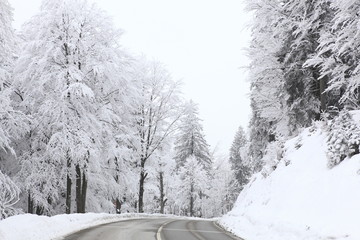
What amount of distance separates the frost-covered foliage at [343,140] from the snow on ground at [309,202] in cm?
29

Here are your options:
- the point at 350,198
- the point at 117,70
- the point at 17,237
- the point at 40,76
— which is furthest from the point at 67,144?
the point at 350,198

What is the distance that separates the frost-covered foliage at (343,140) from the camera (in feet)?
41.4

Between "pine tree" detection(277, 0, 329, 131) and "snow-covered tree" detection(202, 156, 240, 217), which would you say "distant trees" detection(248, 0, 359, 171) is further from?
"snow-covered tree" detection(202, 156, 240, 217)

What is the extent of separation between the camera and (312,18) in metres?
19.7

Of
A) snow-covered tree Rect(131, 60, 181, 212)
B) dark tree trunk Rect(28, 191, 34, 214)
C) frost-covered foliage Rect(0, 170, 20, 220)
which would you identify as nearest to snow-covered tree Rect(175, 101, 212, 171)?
snow-covered tree Rect(131, 60, 181, 212)

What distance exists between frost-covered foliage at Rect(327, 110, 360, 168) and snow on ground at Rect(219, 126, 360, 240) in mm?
288

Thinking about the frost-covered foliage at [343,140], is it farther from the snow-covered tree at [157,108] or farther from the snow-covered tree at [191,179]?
the snow-covered tree at [191,179]

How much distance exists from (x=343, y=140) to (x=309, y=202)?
98.0 inches

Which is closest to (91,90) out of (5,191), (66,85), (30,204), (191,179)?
(66,85)

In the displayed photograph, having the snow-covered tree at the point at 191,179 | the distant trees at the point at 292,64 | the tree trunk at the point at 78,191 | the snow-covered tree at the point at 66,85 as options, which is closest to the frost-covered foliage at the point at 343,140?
the distant trees at the point at 292,64

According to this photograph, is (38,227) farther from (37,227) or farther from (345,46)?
(345,46)

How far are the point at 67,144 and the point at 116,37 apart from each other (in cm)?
767

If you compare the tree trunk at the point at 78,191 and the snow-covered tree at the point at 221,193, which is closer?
the tree trunk at the point at 78,191

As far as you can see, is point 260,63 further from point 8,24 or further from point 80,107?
point 8,24
